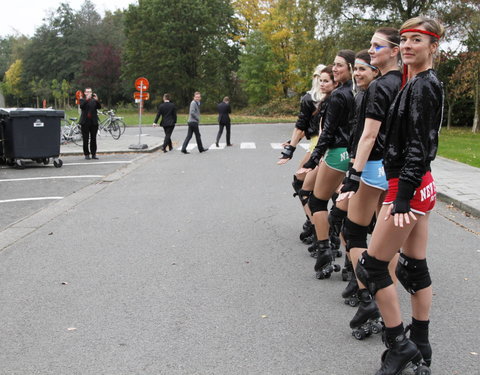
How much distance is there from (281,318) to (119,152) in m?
14.8

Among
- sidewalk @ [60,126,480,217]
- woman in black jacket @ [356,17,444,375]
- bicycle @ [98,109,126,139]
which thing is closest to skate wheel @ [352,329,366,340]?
woman in black jacket @ [356,17,444,375]

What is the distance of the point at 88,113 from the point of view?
51.7ft

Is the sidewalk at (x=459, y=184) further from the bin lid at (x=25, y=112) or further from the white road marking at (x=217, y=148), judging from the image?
the bin lid at (x=25, y=112)

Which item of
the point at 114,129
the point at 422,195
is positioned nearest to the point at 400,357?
the point at 422,195

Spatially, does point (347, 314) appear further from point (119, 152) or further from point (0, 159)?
point (119, 152)

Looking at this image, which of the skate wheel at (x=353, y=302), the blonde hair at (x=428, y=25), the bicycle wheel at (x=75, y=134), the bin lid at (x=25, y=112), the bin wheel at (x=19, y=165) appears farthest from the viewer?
the bicycle wheel at (x=75, y=134)

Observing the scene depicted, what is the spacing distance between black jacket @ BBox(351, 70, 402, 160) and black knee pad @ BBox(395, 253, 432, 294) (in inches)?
32.4

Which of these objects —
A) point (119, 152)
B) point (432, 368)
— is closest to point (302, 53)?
point (119, 152)

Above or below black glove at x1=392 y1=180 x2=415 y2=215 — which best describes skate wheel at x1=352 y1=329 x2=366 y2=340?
below

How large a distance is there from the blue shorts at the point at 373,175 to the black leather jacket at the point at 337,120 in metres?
1.13

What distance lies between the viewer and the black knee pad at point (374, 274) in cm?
312

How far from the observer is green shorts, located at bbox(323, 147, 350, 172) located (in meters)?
4.91

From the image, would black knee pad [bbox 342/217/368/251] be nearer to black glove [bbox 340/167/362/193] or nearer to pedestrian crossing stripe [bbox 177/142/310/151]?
black glove [bbox 340/167/362/193]

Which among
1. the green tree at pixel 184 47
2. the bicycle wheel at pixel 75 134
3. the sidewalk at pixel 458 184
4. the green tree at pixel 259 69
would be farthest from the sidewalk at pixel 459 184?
the green tree at pixel 184 47
